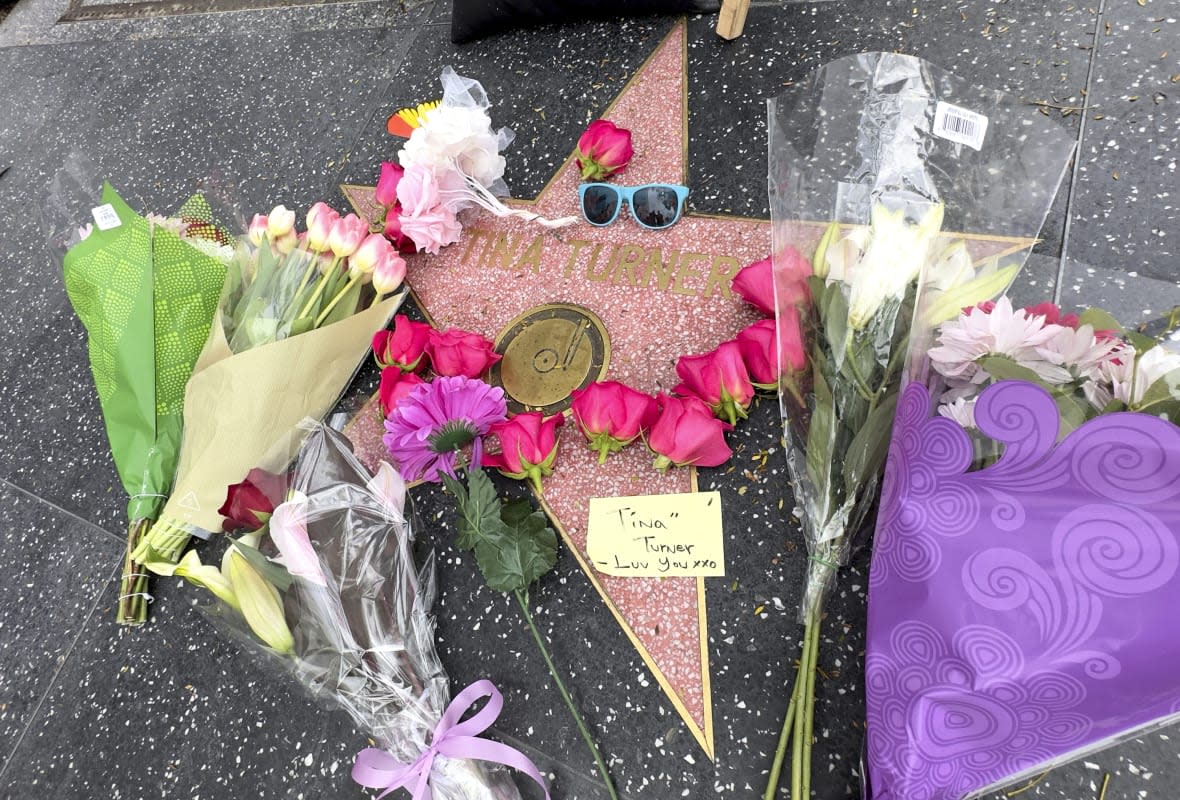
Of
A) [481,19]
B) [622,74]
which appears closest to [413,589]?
[622,74]

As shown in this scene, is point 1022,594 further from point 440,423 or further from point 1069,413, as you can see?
point 440,423

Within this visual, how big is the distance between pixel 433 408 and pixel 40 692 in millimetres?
845

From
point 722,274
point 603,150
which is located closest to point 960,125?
point 722,274

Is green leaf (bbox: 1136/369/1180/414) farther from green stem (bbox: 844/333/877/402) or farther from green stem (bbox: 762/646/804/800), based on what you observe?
green stem (bbox: 762/646/804/800)

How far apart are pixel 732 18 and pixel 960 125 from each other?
70 cm

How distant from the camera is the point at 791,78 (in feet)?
4.52

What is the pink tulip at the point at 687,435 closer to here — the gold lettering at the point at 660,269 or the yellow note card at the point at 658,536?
the yellow note card at the point at 658,536

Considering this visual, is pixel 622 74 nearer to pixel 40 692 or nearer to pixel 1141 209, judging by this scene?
pixel 1141 209

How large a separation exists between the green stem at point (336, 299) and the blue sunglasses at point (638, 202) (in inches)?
16.9

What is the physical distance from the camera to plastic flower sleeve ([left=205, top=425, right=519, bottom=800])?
0.86 metres

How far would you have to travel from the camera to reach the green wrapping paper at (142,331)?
45.9 inches

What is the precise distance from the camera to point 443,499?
115cm

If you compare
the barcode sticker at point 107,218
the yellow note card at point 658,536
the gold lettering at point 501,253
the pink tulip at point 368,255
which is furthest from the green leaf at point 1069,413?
the barcode sticker at point 107,218

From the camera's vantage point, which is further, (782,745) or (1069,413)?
(782,745)
